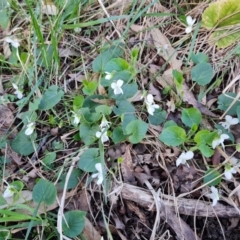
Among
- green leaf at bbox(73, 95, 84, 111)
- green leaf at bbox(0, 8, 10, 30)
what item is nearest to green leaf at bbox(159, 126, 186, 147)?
green leaf at bbox(73, 95, 84, 111)

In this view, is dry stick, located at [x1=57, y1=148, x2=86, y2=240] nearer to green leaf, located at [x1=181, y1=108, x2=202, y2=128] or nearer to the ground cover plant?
the ground cover plant

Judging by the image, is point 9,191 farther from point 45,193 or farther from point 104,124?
point 104,124

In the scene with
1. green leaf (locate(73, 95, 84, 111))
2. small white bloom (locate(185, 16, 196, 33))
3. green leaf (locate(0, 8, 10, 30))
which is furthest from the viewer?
green leaf (locate(0, 8, 10, 30))

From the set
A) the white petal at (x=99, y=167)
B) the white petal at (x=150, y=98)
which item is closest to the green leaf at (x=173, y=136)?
the white petal at (x=150, y=98)

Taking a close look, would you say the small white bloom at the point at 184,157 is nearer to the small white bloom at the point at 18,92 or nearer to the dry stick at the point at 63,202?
the dry stick at the point at 63,202

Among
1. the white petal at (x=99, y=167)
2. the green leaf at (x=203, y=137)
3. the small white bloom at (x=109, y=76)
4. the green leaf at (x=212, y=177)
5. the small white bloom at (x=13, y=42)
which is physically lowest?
the green leaf at (x=212, y=177)

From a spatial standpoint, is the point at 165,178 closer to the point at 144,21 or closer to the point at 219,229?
the point at 219,229
